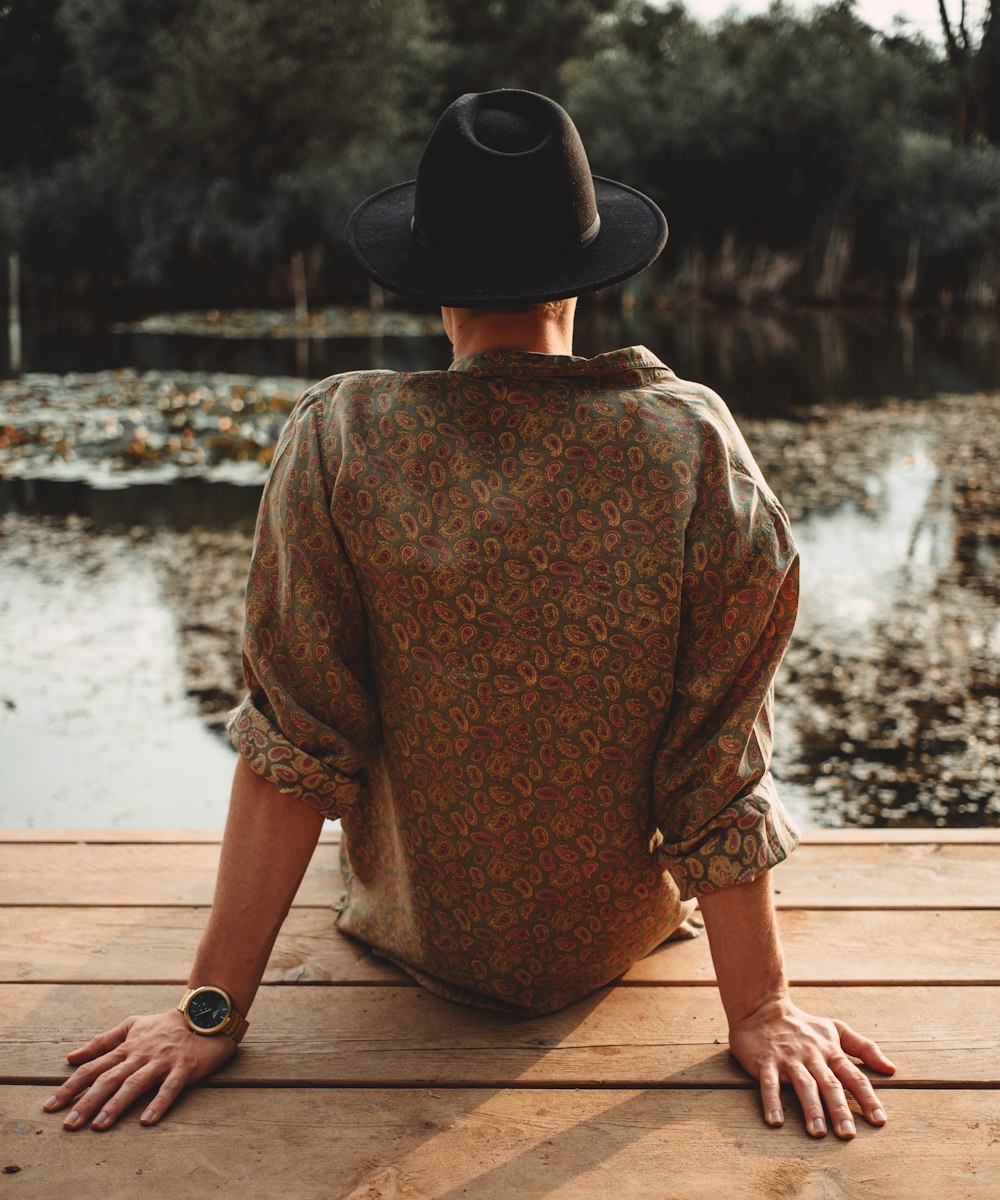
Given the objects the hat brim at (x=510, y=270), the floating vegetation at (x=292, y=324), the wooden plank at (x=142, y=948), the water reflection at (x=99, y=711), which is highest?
the hat brim at (x=510, y=270)

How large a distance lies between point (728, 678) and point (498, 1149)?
1.61 feet

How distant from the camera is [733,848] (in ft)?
3.93

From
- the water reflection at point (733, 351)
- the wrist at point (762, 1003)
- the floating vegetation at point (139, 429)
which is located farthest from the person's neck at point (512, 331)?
the water reflection at point (733, 351)

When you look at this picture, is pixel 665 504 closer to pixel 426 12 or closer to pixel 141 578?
pixel 141 578

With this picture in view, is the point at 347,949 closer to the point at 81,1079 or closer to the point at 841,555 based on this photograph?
the point at 81,1079

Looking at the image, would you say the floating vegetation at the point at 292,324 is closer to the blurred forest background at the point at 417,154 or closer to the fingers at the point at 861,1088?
the blurred forest background at the point at 417,154

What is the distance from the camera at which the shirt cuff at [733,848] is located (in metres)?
1.20

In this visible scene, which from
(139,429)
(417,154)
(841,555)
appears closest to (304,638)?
(841,555)

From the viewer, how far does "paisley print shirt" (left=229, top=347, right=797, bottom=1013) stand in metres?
1.17

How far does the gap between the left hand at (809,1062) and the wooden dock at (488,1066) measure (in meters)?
0.02

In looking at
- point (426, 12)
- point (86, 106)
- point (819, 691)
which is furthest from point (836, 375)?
point (86, 106)

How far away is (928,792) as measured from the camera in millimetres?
2951

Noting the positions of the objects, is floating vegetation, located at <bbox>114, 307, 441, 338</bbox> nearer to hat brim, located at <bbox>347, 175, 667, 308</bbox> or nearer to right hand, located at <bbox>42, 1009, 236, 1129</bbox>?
hat brim, located at <bbox>347, 175, 667, 308</bbox>

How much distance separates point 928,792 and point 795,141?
1595cm
